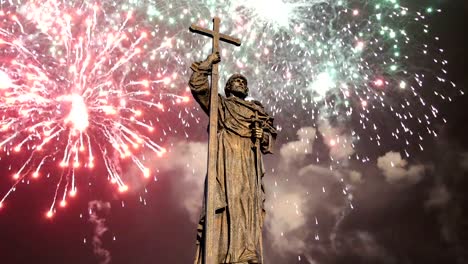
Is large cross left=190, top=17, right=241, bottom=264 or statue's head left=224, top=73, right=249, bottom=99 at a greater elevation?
statue's head left=224, top=73, right=249, bottom=99

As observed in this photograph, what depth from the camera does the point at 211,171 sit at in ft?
27.0

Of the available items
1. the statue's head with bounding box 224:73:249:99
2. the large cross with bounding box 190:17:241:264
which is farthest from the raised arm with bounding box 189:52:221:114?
the statue's head with bounding box 224:73:249:99

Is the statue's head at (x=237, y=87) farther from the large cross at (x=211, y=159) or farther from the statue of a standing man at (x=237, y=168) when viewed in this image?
the large cross at (x=211, y=159)

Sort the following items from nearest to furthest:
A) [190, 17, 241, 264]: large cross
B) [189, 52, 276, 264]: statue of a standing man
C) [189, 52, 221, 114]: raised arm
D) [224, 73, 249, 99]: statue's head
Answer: [190, 17, 241, 264]: large cross → [189, 52, 276, 264]: statue of a standing man → [189, 52, 221, 114]: raised arm → [224, 73, 249, 99]: statue's head

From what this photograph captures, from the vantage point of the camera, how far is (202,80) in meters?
9.14

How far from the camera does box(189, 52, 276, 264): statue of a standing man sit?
828 cm

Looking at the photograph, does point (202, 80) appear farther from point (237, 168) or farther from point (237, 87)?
point (237, 168)

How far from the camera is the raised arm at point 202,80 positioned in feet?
29.9

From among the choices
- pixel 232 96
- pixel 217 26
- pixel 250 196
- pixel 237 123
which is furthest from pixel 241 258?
pixel 217 26

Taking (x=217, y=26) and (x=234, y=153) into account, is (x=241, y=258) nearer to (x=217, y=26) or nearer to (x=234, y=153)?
(x=234, y=153)

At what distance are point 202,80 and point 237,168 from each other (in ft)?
5.62

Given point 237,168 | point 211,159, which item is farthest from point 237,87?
point 211,159

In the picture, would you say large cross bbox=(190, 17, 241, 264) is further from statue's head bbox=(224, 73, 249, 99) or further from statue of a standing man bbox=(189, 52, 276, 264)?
statue's head bbox=(224, 73, 249, 99)

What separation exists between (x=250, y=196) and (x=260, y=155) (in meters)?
0.96
